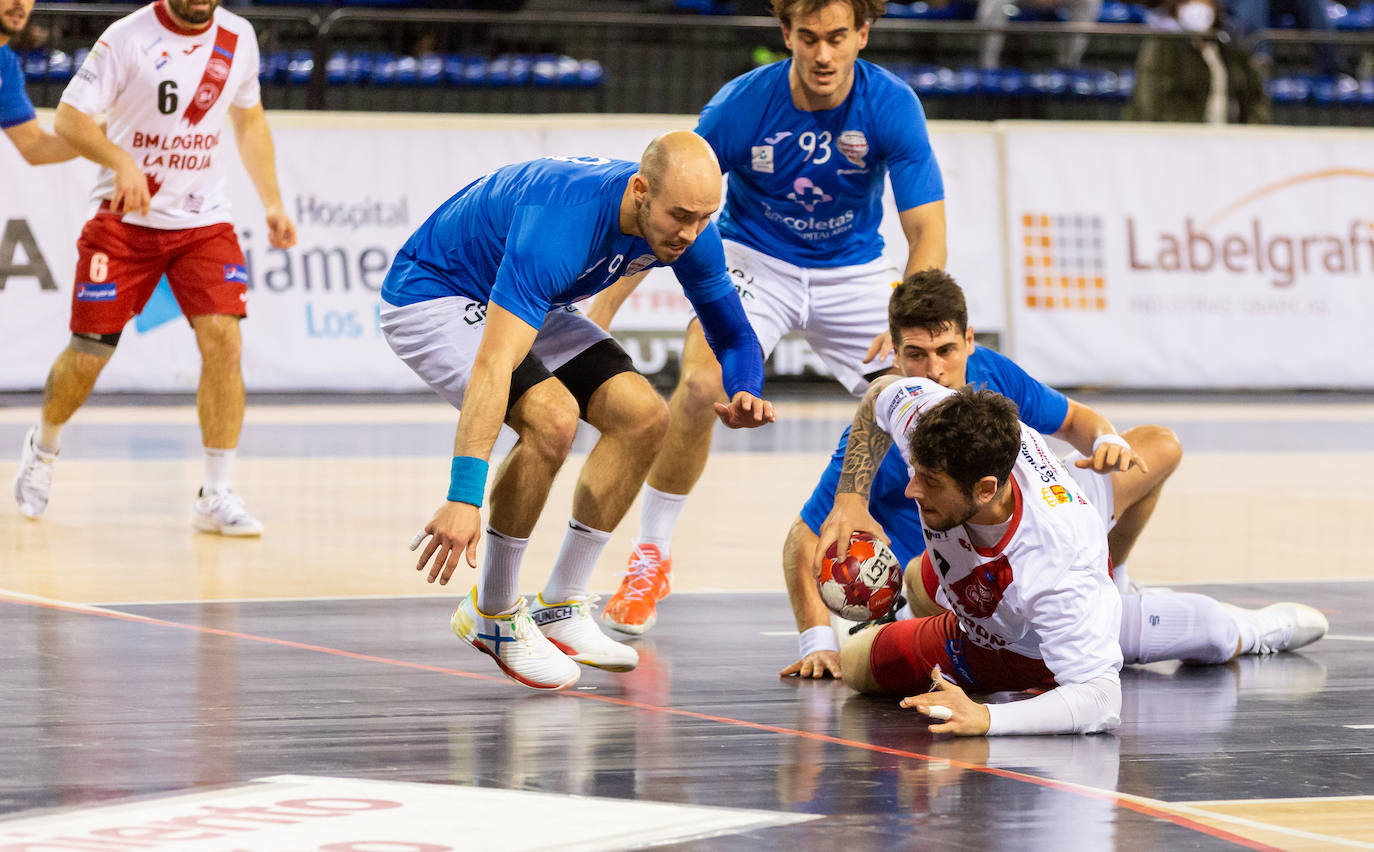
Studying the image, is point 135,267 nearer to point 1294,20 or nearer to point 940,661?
point 940,661

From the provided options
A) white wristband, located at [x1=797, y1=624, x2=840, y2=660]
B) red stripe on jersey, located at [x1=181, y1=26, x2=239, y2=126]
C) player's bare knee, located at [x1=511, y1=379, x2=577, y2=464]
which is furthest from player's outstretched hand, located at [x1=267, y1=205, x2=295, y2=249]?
white wristband, located at [x1=797, y1=624, x2=840, y2=660]

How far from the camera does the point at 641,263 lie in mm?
5586

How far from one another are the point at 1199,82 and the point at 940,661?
533 inches

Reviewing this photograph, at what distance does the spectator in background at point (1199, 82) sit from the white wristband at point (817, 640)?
42.5ft

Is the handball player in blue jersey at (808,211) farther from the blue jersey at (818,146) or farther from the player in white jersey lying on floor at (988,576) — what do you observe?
the player in white jersey lying on floor at (988,576)

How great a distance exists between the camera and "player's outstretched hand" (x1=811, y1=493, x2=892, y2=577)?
18.0 feet

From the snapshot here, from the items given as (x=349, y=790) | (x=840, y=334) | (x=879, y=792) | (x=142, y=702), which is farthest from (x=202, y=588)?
(x=879, y=792)

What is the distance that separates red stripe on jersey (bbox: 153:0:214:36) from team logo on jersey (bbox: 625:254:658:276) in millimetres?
4156

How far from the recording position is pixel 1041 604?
4977 mm

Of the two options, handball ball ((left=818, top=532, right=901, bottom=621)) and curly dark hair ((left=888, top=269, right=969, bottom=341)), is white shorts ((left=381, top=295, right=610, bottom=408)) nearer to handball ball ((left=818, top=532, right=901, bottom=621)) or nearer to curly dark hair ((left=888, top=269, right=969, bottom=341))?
curly dark hair ((left=888, top=269, right=969, bottom=341))

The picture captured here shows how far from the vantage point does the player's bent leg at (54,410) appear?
8.90 m

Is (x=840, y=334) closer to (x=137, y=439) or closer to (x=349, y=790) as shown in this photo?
(x=349, y=790)

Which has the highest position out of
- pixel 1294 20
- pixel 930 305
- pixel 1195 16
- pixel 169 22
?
pixel 1294 20

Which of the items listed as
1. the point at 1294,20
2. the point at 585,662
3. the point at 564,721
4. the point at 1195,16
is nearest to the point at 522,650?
the point at 585,662
